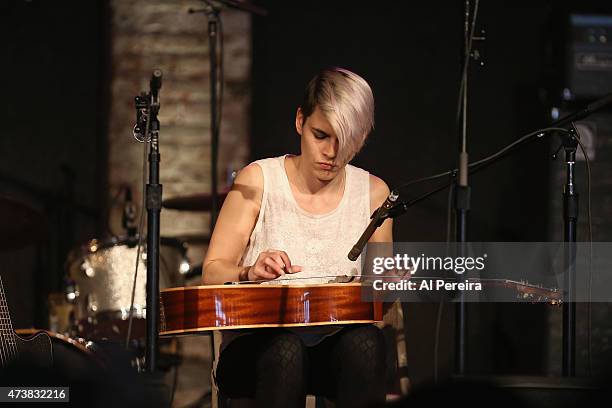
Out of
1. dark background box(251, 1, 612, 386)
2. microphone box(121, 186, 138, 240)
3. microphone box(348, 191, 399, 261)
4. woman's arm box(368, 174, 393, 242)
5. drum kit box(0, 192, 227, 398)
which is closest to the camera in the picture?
microphone box(348, 191, 399, 261)

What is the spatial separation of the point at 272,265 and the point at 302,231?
17.8 inches

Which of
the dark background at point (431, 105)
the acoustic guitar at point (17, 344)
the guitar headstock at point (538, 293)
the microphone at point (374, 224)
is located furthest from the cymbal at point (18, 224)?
the guitar headstock at point (538, 293)

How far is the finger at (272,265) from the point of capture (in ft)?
9.40

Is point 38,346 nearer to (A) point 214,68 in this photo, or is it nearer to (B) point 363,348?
(B) point 363,348

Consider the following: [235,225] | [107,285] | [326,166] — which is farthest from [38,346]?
[107,285]

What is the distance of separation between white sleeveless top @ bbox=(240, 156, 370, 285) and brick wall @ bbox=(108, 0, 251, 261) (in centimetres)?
171

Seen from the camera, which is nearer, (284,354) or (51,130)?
(284,354)

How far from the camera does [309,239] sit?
3.30 meters

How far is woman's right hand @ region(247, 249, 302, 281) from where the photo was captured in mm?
2871

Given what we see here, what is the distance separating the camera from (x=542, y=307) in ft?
16.8

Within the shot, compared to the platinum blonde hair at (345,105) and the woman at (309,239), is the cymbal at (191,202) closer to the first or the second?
the woman at (309,239)

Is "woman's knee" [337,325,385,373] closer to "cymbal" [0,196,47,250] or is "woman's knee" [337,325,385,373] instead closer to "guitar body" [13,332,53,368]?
"guitar body" [13,332,53,368]

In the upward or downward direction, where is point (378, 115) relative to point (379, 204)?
upward

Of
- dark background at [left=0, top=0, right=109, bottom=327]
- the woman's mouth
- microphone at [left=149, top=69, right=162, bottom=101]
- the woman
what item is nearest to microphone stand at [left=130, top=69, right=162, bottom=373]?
microphone at [left=149, top=69, right=162, bottom=101]
